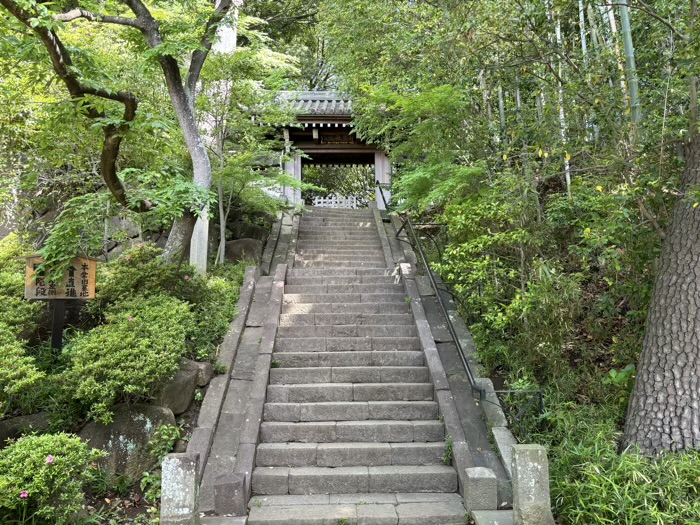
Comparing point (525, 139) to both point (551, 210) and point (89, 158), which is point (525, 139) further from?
point (89, 158)

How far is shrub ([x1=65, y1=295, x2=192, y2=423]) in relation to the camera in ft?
14.4

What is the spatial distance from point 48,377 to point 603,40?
25.1 feet

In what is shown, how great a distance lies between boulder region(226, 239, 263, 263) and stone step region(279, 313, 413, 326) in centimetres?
284

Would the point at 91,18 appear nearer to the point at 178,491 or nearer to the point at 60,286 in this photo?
the point at 60,286

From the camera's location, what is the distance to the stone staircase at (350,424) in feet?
13.7

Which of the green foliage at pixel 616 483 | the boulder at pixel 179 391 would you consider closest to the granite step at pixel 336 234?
the boulder at pixel 179 391

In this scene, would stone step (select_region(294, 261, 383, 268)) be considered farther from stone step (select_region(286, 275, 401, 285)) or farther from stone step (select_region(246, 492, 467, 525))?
stone step (select_region(246, 492, 467, 525))

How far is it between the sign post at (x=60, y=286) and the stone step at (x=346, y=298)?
9.67 ft

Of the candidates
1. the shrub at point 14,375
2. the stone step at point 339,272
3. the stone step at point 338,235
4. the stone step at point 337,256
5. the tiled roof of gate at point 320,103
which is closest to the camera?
the shrub at point 14,375

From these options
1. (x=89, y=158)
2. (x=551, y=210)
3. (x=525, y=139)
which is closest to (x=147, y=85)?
(x=89, y=158)

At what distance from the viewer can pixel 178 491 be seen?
349cm

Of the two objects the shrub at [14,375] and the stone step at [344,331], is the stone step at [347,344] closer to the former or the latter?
the stone step at [344,331]

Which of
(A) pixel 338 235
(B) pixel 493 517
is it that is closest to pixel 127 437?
(B) pixel 493 517

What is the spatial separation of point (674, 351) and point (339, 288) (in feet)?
16.3
